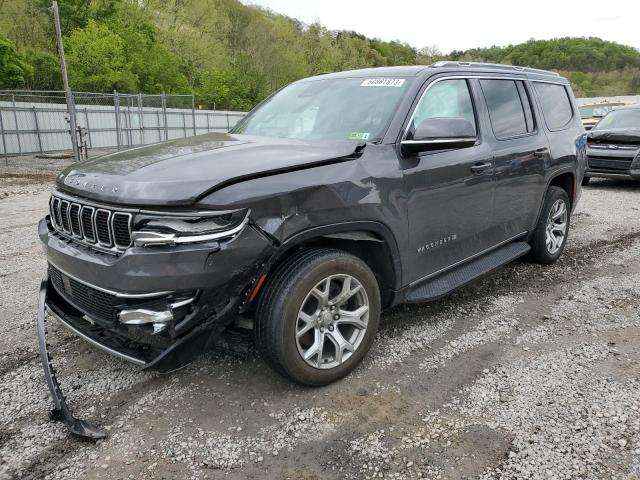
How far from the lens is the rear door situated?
4203 mm

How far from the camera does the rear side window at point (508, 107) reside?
422 centimetres

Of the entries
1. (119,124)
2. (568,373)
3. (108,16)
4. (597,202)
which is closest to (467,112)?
(568,373)

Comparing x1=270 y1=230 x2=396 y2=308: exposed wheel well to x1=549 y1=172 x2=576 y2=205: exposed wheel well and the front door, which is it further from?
x1=549 y1=172 x2=576 y2=205: exposed wheel well

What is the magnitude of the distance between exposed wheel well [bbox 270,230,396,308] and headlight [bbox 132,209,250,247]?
1.92ft

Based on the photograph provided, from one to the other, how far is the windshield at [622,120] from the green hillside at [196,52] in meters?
28.6

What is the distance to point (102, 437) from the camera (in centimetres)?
262

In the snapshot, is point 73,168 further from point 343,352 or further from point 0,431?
point 343,352

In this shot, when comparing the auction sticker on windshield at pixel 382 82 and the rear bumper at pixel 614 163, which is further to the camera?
the rear bumper at pixel 614 163

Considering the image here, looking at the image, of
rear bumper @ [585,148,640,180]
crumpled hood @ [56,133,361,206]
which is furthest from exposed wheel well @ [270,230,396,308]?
rear bumper @ [585,148,640,180]

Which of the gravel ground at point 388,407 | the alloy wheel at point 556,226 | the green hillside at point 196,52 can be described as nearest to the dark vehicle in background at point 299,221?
the gravel ground at point 388,407

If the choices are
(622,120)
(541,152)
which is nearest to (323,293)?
(541,152)

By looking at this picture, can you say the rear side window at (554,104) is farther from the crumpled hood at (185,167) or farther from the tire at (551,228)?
the crumpled hood at (185,167)

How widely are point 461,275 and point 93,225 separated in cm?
263

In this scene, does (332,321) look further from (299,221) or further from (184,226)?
(184,226)
